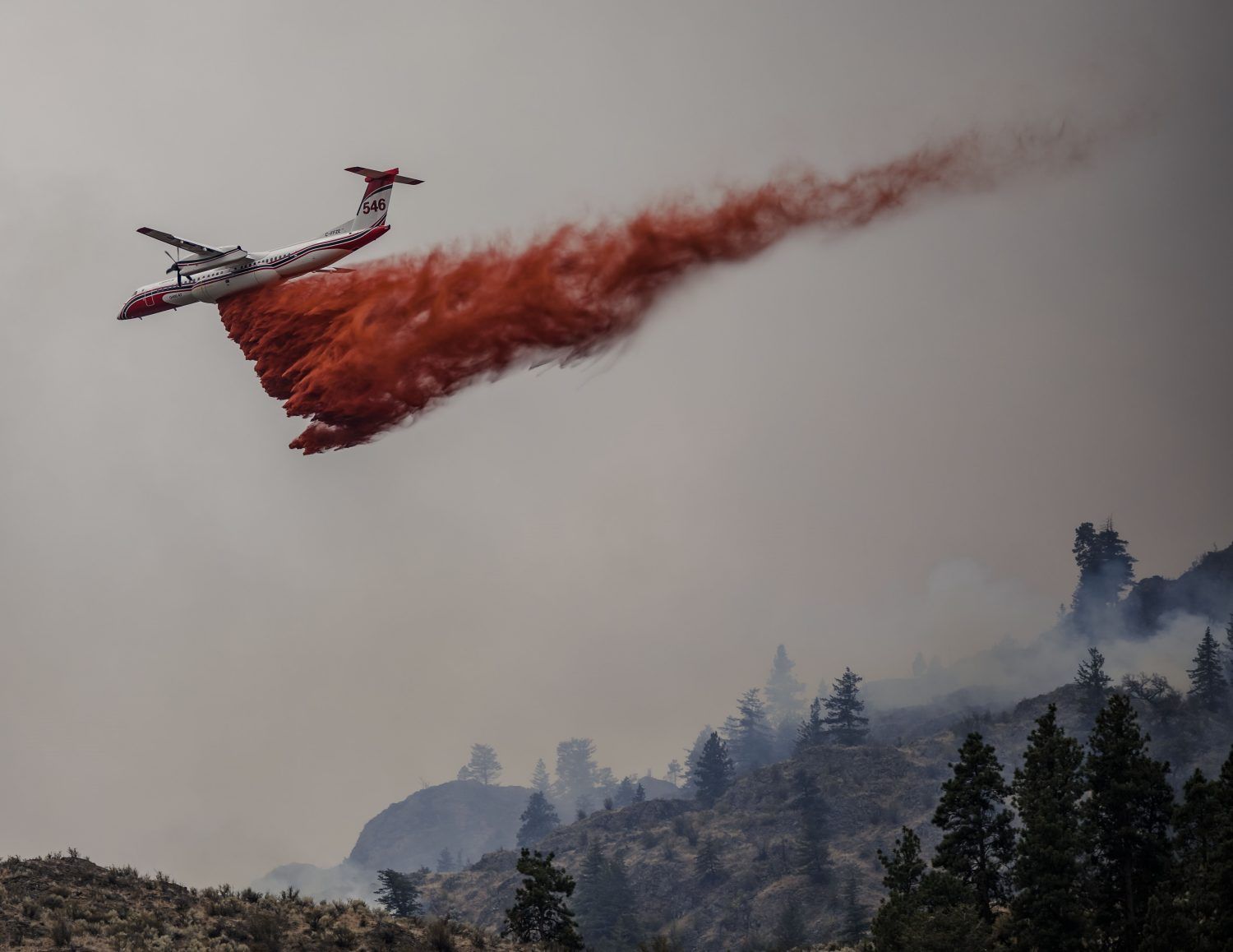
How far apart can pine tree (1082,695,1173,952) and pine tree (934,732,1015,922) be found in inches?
145

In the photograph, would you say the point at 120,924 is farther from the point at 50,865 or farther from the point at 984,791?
the point at 984,791

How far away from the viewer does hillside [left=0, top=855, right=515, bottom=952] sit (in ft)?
178

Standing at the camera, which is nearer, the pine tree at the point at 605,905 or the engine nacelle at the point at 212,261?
the engine nacelle at the point at 212,261

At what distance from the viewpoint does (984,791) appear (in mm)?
57969

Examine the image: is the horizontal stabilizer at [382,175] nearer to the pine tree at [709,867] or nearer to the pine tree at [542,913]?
the pine tree at [542,913]

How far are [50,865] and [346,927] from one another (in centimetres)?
1386

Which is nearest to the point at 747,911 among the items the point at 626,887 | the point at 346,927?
the point at 626,887

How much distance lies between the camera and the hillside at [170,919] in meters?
54.2

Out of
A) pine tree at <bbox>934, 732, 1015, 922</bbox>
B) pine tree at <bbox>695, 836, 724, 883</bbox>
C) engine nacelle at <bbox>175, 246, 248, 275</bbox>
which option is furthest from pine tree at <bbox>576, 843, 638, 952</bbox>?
engine nacelle at <bbox>175, 246, 248, 275</bbox>

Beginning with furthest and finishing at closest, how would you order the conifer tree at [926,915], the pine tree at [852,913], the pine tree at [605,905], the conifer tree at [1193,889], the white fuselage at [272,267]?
the pine tree at [605,905] < the pine tree at [852,913] < the white fuselage at [272,267] < the conifer tree at [926,915] < the conifer tree at [1193,889]

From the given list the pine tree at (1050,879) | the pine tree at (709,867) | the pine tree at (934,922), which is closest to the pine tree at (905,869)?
the pine tree at (934,922)

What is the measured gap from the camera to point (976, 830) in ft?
191

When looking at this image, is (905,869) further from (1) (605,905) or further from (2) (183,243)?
(1) (605,905)

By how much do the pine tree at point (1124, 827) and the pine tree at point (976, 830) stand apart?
3679mm
